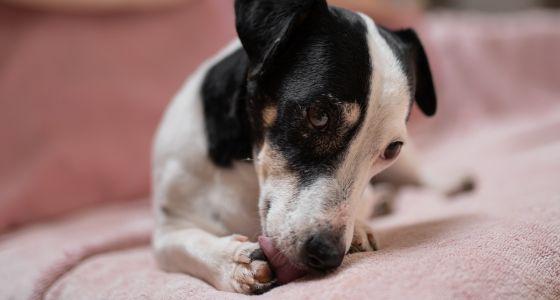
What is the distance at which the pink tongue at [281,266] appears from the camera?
3.70ft

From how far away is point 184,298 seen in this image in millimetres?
1148

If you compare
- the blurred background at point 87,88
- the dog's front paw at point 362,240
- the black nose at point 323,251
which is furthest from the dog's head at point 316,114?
the blurred background at point 87,88

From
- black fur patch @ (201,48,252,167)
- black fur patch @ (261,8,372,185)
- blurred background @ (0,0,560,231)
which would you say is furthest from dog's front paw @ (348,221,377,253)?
blurred background @ (0,0,560,231)

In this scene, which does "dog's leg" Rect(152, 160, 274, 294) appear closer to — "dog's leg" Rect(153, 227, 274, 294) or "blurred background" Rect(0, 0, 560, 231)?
"dog's leg" Rect(153, 227, 274, 294)

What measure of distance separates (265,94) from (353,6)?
1.72m

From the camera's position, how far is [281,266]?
1.14 meters

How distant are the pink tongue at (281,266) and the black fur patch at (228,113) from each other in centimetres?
32

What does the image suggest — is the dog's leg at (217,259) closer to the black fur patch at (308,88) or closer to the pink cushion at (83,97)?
the black fur patch at (308,88)

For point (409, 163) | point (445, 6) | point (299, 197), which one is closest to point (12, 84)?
point (299, 197)

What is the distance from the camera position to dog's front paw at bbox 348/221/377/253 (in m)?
1.27

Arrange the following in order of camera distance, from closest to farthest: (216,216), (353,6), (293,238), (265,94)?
1. (293,238)
2. (265,94)
3. (216,216)
4. (353,6)

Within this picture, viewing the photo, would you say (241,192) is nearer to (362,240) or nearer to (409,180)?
(362,240)

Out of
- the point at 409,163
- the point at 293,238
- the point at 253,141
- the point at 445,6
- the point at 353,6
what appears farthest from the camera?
the point at 445,6

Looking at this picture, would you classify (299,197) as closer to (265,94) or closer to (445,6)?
(265,94)
